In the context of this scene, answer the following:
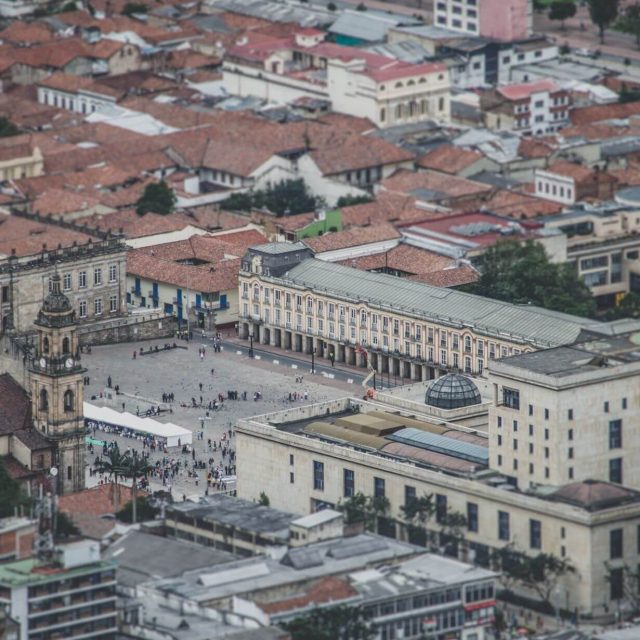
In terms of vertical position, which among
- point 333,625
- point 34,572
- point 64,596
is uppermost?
point 34,572

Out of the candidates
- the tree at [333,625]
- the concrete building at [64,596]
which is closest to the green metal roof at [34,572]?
the concrete building at [64,596]

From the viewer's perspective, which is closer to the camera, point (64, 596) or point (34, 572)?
point (64, 596)

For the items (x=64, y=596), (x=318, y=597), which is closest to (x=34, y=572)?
(x=64, y=596)

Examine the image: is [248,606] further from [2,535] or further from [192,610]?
[2,535]

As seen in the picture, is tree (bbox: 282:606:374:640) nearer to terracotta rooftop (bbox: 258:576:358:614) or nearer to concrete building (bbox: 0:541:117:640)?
terracotta rooftop (bbox: 258:576:358:614)

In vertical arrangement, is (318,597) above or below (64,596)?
below

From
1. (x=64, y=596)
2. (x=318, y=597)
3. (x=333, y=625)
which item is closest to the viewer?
(x=64, y=596)

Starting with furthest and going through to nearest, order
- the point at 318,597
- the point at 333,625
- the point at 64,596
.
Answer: the point at 318,597, the point at 333,625, the point at 64,596

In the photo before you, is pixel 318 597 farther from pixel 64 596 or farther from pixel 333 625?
pixel 64 596

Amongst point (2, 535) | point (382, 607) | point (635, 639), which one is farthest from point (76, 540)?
point (635, 639)
